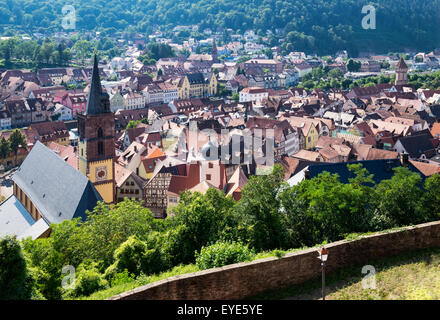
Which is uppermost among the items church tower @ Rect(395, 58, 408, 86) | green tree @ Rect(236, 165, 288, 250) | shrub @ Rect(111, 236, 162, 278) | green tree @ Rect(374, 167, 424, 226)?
green tree @ Rect(374, 167, 424, 226)

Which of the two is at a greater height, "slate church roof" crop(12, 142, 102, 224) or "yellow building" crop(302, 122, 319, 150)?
"slate church roof" crop(12, 142, 102, 224)

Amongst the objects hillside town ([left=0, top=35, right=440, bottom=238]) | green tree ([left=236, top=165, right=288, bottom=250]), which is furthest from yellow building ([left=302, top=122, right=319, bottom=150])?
green tree ([left=236, top=165, right=288, bottom=250])

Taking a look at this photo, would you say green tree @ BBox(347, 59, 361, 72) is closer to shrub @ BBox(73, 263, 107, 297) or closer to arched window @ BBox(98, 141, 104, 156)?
arched window @ BBox(98, 141, 104, 156)

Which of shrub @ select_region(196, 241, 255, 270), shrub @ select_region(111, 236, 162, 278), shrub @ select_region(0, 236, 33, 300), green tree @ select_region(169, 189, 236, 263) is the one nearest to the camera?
shrub @ select_region(0, 236, 33, 300)

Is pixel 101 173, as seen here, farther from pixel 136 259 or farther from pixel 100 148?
pixel 136 259

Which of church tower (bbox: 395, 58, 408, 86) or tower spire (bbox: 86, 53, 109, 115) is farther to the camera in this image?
church tower (bbox: 395, 58, 408, 86)

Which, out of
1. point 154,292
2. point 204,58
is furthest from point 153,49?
point 154,292
